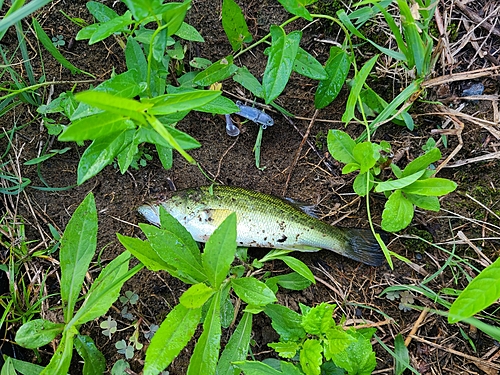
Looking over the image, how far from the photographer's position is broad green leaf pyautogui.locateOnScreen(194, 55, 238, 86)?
109 inches

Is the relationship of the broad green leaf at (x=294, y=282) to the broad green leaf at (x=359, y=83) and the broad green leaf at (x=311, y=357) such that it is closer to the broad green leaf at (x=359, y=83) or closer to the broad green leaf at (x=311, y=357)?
the broad green leaf at (x=311, y=357)

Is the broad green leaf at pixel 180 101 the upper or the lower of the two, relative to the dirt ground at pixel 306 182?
upper

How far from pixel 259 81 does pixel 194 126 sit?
548mm

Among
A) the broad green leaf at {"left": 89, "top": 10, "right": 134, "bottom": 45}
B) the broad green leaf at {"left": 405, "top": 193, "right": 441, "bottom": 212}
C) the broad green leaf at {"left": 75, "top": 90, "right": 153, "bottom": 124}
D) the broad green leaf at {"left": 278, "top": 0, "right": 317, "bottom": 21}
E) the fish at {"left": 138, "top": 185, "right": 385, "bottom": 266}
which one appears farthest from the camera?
the fish at {"left": 138, "top": 185, "right": 385, "bottom": 266}

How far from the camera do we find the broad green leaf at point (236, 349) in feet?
8.22

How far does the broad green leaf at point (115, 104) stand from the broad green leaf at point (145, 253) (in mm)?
617

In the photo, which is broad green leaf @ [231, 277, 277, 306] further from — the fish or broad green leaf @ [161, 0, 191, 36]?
broad green leaf @ [161, 0, 191, 36]

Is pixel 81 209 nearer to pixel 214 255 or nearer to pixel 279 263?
pixel 214 255

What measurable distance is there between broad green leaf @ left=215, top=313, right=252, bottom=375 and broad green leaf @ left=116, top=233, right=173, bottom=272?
0.66m

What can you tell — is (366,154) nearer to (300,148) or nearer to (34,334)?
(300,148)

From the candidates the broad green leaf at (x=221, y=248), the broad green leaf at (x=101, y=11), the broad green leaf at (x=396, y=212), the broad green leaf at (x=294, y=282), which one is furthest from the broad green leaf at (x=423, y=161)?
the broad green leaf at (x=101, y=11)

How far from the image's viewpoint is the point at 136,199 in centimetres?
307

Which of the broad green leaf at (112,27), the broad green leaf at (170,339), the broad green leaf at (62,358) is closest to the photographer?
the broad green leaf at (170,339)

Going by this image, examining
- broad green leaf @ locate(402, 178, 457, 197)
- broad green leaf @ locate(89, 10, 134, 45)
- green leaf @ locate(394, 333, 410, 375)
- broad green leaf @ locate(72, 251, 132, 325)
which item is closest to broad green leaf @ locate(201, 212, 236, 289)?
broad green leaf @ locate(72, 251, 132, 325)
